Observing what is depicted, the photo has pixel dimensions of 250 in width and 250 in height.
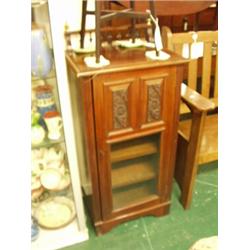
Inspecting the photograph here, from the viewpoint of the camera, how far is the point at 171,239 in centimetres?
153

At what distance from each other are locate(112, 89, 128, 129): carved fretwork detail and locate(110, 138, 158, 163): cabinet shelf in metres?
0.19

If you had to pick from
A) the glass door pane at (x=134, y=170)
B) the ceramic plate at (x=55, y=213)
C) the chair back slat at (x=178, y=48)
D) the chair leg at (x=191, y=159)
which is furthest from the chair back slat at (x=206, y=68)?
the ceramic plate at (x=55, y=213)

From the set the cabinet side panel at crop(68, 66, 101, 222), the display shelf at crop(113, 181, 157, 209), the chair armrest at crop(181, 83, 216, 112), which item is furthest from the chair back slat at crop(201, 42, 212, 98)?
the cabinet side panel at crop(68, 66, 101, 222)

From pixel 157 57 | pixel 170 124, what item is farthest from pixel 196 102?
pixel 157 57

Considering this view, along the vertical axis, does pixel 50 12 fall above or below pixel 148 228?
above

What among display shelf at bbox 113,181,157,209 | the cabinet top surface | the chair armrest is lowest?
display shelf at bbox 113,181,157,209

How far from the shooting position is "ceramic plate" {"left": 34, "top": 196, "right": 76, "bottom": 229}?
1543 millimetres

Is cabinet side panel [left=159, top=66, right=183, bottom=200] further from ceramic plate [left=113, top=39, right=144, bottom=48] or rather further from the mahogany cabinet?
ceramic plate [left=113, top=39, right=144, bottom=48]

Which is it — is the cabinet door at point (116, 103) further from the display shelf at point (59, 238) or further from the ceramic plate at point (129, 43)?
the display shelf at point (59, 238)

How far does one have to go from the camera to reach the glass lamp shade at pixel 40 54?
3.77 feet

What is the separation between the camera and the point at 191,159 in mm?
1577
